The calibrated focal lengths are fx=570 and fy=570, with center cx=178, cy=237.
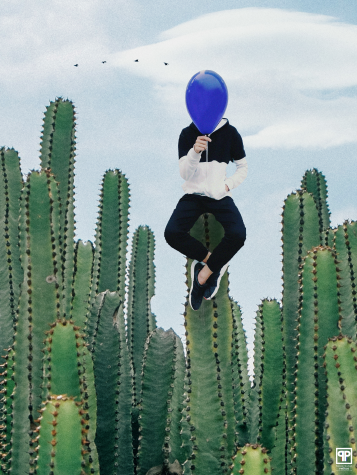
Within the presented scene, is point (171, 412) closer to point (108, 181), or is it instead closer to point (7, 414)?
point (7, 414)

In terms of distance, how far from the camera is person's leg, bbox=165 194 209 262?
126 inches

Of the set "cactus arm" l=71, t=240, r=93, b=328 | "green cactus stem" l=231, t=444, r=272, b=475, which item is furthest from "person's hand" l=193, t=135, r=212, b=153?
"cactus arm" l=71, t=240, r=93, b=328

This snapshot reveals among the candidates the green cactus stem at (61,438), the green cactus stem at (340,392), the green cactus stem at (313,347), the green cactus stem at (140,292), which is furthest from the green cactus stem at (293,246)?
the green cactus stem at (140,292)

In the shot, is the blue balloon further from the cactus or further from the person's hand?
the cactus

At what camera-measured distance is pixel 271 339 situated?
4035mm

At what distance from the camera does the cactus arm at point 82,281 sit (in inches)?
198

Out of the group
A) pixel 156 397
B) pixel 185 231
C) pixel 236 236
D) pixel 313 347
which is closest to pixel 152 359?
pixel 156 397

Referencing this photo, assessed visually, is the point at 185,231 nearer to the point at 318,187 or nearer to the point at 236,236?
the point at 236,236

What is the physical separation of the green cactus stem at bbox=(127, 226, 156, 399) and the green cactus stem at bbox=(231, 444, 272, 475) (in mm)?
3391

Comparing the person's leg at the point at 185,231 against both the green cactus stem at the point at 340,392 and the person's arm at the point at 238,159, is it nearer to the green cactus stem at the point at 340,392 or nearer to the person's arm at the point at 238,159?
the person's arm at the point at 238,159

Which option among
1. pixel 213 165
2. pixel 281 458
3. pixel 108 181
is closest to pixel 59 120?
pixel 108 181

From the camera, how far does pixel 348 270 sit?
13.9 feet

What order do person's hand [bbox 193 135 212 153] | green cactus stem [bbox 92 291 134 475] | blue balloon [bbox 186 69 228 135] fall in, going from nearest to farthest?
person's hand [bbox 193 135 212 153], blue balloon [bbox 186 69 228 135], green cactus stem [bbox 92 291 134 475]

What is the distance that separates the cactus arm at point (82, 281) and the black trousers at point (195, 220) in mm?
2025
